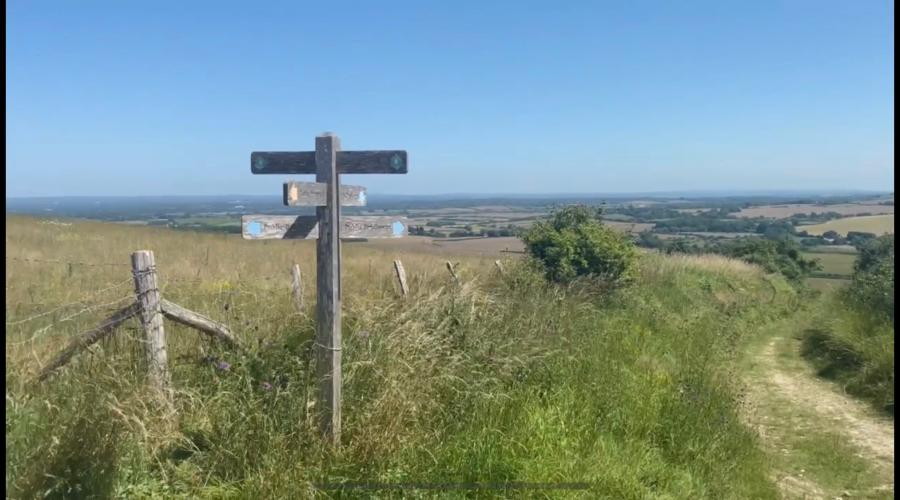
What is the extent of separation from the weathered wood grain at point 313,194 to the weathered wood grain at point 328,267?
7cm

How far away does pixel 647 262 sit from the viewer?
18.4 meters

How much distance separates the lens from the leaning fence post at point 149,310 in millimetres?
4625

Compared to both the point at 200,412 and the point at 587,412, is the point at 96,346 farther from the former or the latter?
the point at 587,412

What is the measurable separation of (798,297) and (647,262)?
18.5 feet

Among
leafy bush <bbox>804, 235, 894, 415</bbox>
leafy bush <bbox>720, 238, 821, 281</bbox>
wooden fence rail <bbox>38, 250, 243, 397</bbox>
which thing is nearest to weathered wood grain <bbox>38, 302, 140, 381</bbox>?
wooden fence rail <bbox>38, 250, 243, 397</bbox>

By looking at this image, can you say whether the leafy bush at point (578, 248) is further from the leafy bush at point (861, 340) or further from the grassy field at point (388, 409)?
the grassy field at point (388, 409)

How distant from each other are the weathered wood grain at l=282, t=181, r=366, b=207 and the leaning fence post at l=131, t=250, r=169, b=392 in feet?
3.73

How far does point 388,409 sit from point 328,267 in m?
1.13

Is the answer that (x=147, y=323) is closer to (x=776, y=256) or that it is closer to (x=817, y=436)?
(x=817, y=436)

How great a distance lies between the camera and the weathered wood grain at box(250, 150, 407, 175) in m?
4.73

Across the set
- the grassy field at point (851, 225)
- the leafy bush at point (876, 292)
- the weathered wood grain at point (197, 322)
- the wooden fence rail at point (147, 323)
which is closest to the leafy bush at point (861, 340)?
the leafy bush at point (876, 292)

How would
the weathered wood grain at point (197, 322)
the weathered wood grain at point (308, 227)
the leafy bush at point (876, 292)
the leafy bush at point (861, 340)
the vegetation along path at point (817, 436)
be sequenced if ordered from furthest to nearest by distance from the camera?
the leafy bush at point (876, 292), the leafy bush at point (861, 340), the vegetation along path at point (817, 436), the weathered wood grain at point (197, 322), the weathered wood grain at point (308, 227)

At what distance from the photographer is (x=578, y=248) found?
13.2 metres

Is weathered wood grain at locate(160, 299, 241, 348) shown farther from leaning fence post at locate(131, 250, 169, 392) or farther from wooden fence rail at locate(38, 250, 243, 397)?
leaning fence post at locate(131, 250, 169, 392)
